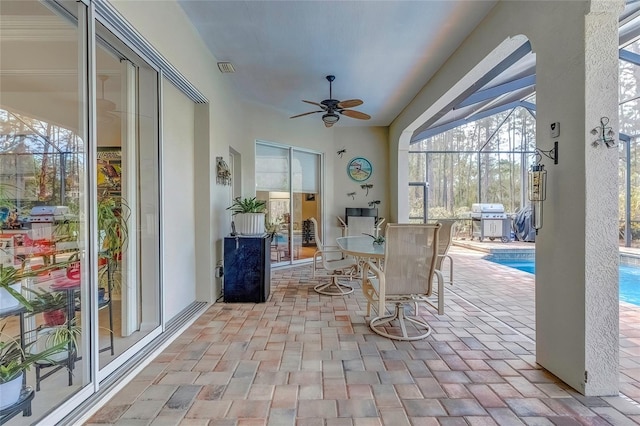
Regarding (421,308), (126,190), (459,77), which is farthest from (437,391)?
(459,77)

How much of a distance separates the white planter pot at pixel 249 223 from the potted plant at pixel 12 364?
2202 millimetres

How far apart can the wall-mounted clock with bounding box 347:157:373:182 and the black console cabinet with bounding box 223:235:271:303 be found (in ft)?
11.6

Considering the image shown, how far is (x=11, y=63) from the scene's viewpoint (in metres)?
1.79

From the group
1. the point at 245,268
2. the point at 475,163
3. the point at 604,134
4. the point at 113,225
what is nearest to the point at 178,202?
the point at 113,225

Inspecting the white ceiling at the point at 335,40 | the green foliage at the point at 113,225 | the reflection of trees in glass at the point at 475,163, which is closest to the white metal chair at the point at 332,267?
the white ceiling at the point at 335,40

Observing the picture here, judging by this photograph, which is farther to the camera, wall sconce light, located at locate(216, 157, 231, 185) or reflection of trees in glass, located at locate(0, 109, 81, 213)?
wall sconce light, located at locate(216, 157, 231, 185)

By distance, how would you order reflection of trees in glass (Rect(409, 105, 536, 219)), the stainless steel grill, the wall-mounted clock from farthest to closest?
reflection of trees in glass (Rect(409, 105, 536, 219)) → the stainless steel grill → the wall-mounted clock

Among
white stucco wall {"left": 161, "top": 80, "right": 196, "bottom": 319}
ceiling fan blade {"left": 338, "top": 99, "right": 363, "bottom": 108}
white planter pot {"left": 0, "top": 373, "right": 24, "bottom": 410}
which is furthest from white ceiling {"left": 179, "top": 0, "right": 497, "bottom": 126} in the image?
white planter pot {"left": 0, "top": 373, "right": 24, "bottom": 410}

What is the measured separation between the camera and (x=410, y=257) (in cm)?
249

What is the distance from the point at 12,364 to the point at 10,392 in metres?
0.13

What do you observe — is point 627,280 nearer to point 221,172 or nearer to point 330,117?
point 330,117

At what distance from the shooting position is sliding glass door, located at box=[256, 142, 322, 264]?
18.2 feet

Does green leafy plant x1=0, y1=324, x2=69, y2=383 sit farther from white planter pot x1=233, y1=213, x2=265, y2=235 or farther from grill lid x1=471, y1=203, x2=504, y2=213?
grill lid x1=471, y1=203, x2=504, y2=213

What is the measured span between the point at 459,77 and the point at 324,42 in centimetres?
153
